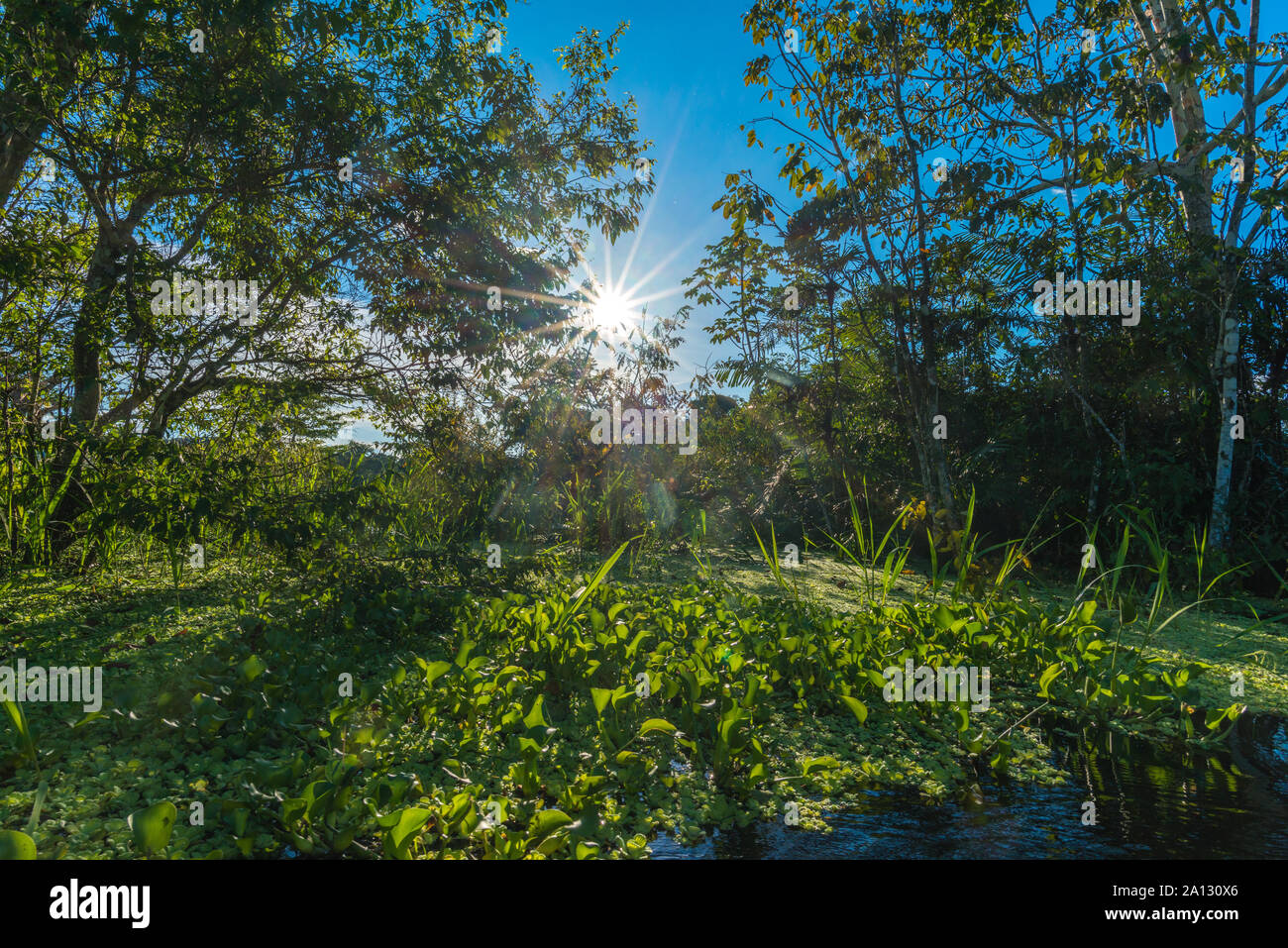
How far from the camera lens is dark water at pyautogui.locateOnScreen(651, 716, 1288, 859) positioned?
1572mm

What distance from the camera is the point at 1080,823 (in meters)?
1.70

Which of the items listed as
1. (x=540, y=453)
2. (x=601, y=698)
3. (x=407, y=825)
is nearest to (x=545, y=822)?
(x=407, y=825)

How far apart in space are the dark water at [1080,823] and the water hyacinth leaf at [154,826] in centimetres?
110

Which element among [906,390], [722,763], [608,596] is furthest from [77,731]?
[906,390]

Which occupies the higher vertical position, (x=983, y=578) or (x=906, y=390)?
(x=906, y=390)

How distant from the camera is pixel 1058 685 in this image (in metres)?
2.67

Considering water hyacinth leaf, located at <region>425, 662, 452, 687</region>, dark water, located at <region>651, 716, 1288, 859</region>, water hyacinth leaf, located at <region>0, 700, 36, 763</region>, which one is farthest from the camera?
water hyacinth leaf, located at <region>425, 662, 452, 687</region>

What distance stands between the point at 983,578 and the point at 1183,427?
262cm

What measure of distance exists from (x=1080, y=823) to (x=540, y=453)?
18.0 feet

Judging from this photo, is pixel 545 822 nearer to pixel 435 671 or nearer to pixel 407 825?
pixel 407 825

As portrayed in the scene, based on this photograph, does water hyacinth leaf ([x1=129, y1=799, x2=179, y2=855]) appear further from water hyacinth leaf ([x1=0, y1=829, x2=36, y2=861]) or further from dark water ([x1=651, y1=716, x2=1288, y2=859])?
dark water ([x1=651, y1=716, x2=1288, y2=859])

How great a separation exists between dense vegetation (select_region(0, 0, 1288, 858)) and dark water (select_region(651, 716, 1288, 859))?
0.43 feet

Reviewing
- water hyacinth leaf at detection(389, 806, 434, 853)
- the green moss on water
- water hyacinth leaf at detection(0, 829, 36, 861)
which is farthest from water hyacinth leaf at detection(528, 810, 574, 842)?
water hyacinth leaf at detection(0, 829, 36, 861)

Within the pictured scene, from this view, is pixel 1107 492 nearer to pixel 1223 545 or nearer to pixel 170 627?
pixel 1223 545
